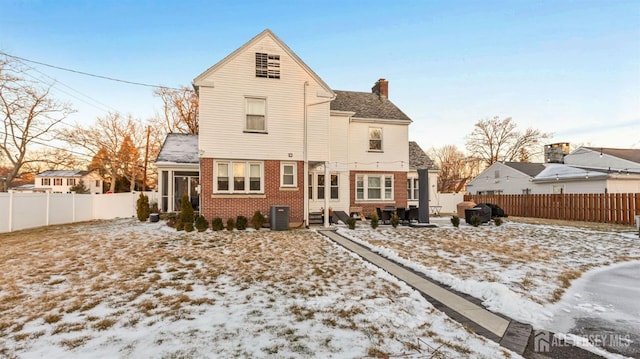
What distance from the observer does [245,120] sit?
46.6ft

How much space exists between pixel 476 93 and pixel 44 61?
25152mm

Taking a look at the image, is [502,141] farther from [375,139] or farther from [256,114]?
[256,114]

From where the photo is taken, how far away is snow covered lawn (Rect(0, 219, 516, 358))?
3365 mm

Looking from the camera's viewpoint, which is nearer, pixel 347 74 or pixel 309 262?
pixel 309 262

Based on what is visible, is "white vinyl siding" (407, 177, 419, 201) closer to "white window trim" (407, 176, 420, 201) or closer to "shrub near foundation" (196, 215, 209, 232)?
"white window trim" (407, 176, 420, 201)

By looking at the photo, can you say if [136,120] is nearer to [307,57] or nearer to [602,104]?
[307,57]

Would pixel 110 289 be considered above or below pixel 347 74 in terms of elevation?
below

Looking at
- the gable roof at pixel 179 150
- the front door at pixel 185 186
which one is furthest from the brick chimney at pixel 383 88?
the front door at pixel 185 186

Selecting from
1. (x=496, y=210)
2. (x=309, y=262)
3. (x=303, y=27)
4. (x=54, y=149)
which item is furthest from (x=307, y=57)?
(x=54, y=149)

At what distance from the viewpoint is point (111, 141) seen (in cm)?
3734

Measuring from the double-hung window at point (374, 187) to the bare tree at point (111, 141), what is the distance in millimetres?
29456

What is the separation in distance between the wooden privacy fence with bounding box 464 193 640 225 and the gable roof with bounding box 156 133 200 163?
22935 mm

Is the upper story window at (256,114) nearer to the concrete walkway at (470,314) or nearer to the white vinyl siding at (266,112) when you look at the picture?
the white vinyl siding at (266,112)

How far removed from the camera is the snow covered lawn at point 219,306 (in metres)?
3.37
